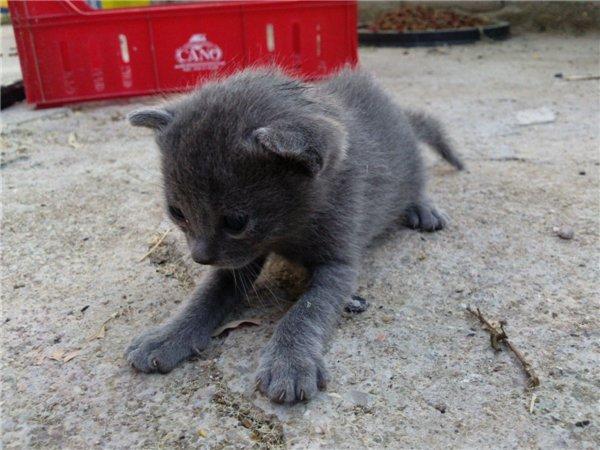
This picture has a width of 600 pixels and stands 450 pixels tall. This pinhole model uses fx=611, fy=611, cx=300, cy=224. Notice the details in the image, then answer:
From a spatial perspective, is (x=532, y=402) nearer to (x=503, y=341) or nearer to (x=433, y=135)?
(x=503, y=341)

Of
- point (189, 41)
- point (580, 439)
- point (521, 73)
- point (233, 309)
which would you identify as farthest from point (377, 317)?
point (521, 73)

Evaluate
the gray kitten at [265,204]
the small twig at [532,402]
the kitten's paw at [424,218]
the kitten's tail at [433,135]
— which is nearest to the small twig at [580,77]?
the kitten's tail at [433,135]

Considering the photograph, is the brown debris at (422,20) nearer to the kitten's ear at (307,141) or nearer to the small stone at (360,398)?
the kitten's ear at (307,141)

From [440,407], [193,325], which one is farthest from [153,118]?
[440,407]

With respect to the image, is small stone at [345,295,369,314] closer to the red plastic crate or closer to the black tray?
the red plastic crate

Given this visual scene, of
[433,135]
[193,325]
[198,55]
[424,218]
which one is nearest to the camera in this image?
[193,325]

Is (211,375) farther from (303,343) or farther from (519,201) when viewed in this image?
(519,201)
